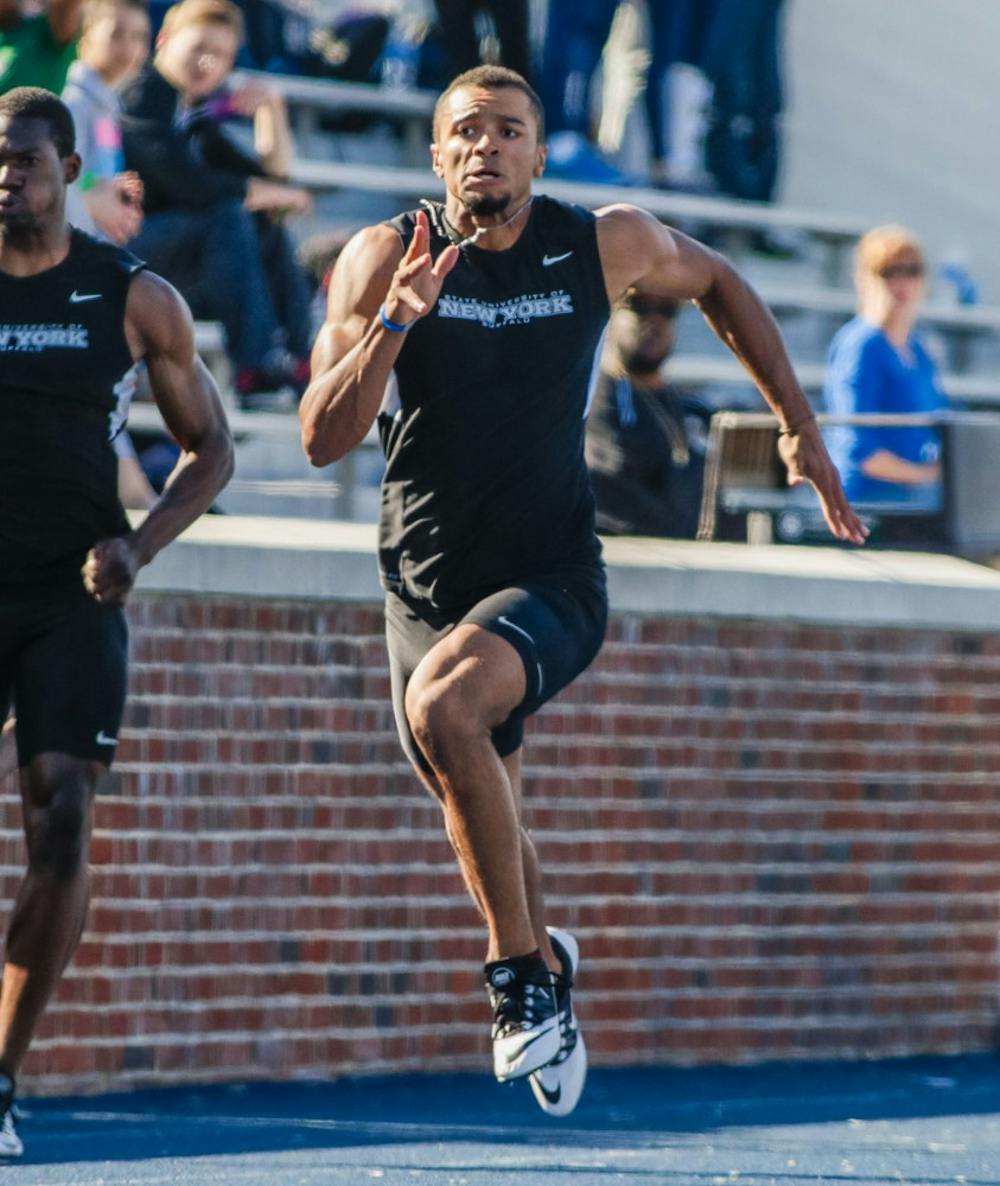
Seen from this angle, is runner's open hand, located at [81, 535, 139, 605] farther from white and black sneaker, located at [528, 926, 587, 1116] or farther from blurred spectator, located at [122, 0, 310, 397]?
blurred spectator, located at [122, 0, 310, 397]

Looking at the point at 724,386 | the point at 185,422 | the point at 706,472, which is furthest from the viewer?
the point at 724,386

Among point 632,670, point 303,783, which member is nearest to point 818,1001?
point 632,670

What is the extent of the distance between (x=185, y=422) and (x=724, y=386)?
715cm

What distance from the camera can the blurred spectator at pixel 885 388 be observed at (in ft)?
33.8

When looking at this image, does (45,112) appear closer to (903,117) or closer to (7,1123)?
(7,1123)

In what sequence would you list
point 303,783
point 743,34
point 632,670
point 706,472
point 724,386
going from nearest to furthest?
1. point 303,783
2. point 632,670
3. point 706,472
4. point 724,386
5. point 743,34

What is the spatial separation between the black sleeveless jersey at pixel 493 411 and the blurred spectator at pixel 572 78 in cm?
731

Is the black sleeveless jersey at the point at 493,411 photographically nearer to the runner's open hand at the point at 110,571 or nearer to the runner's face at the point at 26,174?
the runner's open hand at the point at 110,571

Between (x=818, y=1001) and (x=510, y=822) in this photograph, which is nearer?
(x=510, y=822)

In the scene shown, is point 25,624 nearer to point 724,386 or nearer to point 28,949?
point 28,949

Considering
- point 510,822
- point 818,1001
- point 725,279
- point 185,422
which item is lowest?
point 818,1001

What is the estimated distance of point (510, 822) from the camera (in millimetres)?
6137

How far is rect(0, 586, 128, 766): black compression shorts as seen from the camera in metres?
6.32

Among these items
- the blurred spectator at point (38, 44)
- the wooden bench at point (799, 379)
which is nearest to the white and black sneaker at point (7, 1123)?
the blurred spectator at point (38, 44)
